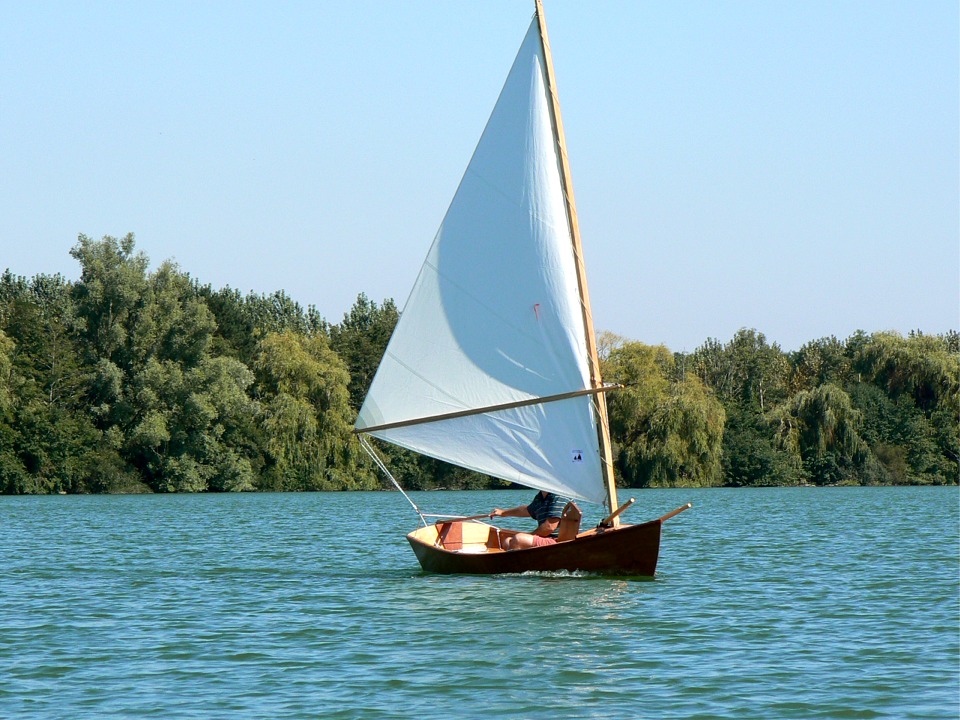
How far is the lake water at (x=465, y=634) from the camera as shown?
13250mm

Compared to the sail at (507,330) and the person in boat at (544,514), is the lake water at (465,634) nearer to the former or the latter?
the person in boat at (544,514)

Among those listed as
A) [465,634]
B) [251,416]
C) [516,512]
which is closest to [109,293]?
[251,416]

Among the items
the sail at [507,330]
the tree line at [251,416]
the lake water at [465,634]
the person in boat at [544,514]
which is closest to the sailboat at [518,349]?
the sail at [507,330]

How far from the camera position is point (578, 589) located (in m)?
20.9

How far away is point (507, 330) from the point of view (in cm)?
2159

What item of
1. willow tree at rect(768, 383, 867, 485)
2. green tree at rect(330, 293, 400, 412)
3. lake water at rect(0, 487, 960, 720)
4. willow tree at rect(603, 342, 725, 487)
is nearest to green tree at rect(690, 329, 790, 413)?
willow tree at rect(768, 383, 867, 485)

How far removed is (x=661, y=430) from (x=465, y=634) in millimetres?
55213

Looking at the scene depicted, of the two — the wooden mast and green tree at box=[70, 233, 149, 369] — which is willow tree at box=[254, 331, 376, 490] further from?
the wooden mast

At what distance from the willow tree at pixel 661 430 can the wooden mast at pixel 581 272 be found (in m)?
49.4

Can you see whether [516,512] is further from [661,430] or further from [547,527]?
[661,430]

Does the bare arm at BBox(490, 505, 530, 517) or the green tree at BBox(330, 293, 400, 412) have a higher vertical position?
the green tree at BBox(330, 293, 400, 412)

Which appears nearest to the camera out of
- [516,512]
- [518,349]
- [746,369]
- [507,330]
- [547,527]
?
[518,349]

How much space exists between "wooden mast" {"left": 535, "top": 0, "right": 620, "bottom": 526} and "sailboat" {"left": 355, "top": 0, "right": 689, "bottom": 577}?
0.02 meters

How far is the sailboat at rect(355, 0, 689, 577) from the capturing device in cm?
2117
